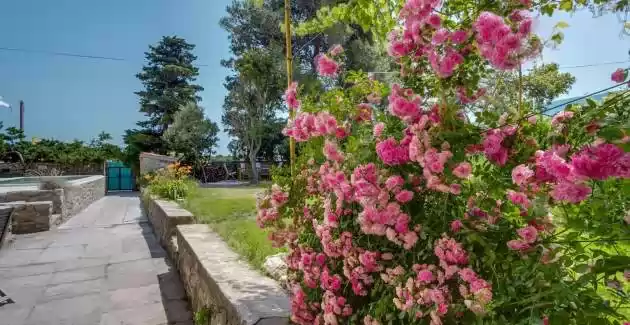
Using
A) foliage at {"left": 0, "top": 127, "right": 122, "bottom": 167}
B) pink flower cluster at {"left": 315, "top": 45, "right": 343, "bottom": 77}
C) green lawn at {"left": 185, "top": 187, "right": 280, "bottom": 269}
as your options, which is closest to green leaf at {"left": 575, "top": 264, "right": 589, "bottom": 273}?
pink flower cluster at {"left": 315, "top": 45, "right": 343, "bottom": 77}

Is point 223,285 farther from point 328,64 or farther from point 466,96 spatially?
point 466,96

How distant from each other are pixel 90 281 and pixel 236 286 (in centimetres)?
250

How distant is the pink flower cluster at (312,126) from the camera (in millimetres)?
1465

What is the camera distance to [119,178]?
62.8 ft

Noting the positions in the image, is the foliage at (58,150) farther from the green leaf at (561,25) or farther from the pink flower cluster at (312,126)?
the green leaf at (561,25)

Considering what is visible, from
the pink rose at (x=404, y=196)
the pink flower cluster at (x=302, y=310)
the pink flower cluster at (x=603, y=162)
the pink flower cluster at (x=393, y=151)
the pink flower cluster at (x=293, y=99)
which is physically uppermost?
the pink flower cluster at (x=293, y=99)

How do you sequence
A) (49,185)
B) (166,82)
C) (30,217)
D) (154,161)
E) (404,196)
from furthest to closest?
(166,82) → (154,161) → (49,185) → (30,217) → (404,196)

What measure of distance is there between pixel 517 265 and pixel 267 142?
58.2 ft

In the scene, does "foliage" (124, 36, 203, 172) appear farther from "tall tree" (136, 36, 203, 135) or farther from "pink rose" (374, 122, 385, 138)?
"pink rose" (374, 122, 385, 138)

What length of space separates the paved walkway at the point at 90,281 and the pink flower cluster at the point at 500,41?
2.79 meters

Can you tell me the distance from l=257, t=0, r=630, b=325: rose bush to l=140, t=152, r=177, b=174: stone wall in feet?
34.9

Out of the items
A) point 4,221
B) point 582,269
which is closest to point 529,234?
point 582,269

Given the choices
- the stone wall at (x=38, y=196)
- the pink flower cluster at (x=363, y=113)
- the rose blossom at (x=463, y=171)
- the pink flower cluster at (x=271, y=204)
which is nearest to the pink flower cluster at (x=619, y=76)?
the rose blossom at (x=463, y=171)

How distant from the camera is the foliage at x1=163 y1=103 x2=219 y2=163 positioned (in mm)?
17619
